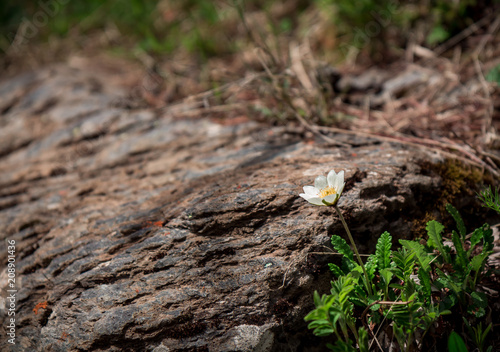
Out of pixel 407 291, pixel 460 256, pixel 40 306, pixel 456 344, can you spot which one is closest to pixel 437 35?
pixel 460 256

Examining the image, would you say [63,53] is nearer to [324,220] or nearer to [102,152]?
[102,152]

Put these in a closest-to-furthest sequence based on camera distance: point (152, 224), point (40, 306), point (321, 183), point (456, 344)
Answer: point (456, 344), point (321, 183), point (40, 306), point (152, 224)

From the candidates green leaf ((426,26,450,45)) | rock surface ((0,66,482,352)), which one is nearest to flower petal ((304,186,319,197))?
rock surface ((0,66,482,352))

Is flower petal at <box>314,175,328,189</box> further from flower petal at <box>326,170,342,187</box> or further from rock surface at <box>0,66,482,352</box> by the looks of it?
rock surface at <box>0,66,482,352</box>

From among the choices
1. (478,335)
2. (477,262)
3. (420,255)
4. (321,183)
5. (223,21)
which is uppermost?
(223,21)

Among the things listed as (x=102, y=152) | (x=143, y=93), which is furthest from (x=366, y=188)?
(x=143, y=93)

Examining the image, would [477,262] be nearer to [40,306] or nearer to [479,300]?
[479,300]
